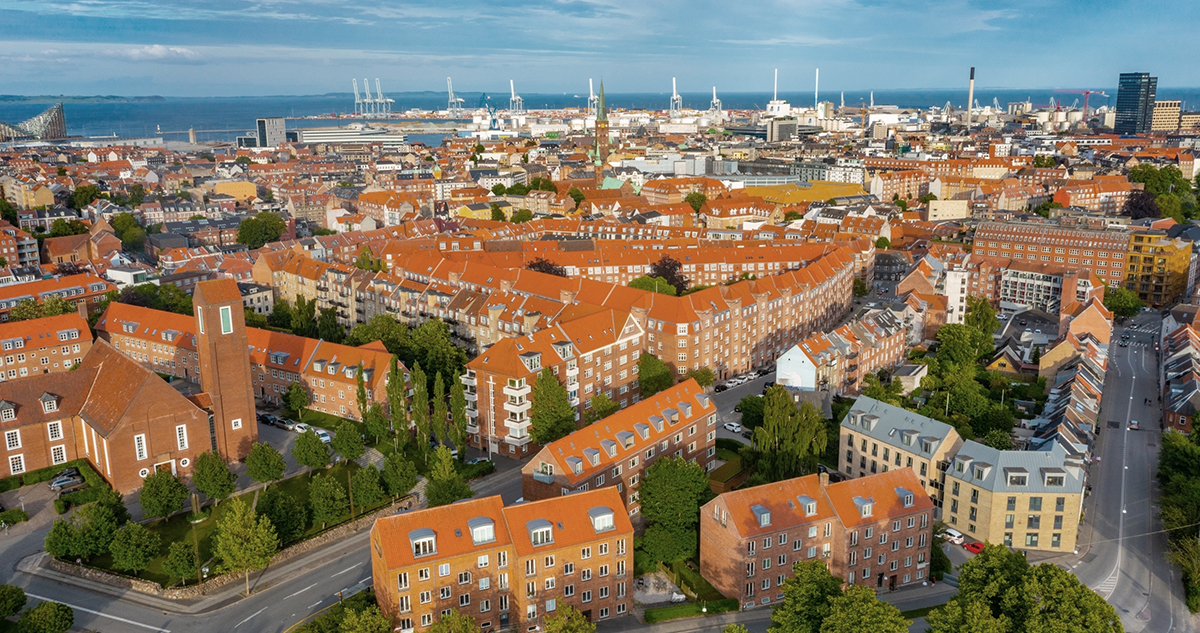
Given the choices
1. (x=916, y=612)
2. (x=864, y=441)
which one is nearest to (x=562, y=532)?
(x=916, y=612)

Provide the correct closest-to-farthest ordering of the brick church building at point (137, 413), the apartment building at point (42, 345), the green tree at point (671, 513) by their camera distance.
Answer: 1. the green tree at point (671, 513)
2. the brick church building at point (137, 413)
3. the apartment building at point (42, 345)

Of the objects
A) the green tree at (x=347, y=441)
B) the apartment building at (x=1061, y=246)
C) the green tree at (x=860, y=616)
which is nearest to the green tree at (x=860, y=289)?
the apartment building at (x=1061, y=246)

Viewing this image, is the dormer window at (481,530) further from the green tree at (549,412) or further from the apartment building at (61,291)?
the apartment building at (61,291)

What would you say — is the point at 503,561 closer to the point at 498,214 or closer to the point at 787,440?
the point at 787,440

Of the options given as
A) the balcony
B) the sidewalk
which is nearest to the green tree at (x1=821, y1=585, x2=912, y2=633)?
the sidewalk

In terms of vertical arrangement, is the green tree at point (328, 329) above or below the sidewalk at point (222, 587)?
above

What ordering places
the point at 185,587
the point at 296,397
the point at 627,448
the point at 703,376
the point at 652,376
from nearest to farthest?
the point at 185,587, the point at 627,448, the point at 296,397, the point at 652,376, the point at 703,376

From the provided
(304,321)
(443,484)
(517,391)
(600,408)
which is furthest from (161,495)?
(304,321)
